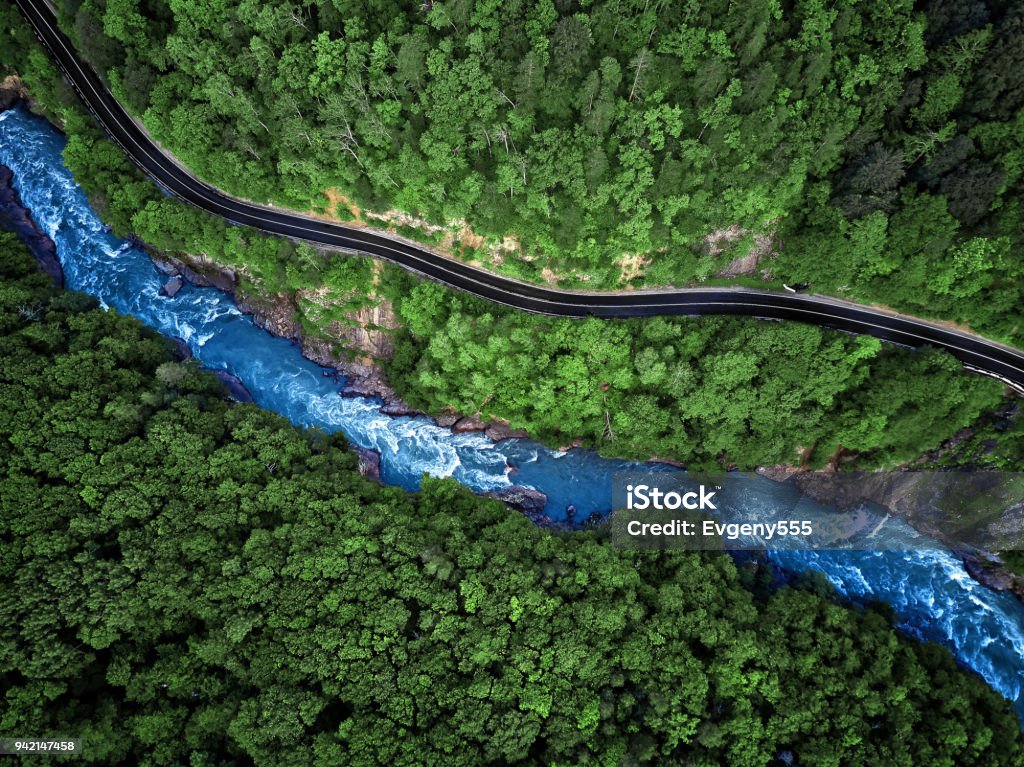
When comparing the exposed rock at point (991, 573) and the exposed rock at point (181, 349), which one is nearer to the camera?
the exposed rock at point (991, 573)

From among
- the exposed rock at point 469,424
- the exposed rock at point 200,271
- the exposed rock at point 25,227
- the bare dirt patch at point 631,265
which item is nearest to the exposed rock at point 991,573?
the bare dirt patch at point 631,265

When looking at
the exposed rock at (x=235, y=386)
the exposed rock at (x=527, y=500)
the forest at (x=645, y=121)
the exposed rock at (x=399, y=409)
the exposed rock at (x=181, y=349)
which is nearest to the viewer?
the forest at (x=645, y=121)

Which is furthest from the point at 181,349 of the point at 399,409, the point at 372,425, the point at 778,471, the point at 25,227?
the point at 778,471

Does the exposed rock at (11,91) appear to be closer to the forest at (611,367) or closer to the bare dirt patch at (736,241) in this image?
the forest at (611,367)

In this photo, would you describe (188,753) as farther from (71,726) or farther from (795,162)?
(795,162)

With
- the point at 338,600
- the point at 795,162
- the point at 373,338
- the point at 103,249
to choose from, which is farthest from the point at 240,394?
the point at 795,162

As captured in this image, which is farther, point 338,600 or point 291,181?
point 291,181
